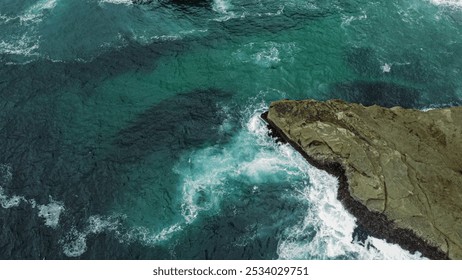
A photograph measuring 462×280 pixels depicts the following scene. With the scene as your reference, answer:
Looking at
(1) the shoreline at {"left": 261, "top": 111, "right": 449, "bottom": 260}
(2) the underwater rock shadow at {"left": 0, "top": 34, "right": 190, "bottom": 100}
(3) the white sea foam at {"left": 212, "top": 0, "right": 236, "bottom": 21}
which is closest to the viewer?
(1) the shoreline at {"left": 261, "top": 111, "right": 449, "bottom": 260}

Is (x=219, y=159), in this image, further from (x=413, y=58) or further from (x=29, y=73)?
(x=413, y=58)

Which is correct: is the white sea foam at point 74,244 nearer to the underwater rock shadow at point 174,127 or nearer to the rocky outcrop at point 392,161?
the underwater rock shadow at point 174,127

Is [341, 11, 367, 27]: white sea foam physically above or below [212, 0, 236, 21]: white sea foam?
below

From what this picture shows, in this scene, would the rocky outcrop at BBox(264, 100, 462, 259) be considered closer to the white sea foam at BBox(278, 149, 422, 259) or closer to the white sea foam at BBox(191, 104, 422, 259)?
the white sea foam at BBox(278, 149, 422, 259)

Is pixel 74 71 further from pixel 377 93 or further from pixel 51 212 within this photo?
pixel 377 93

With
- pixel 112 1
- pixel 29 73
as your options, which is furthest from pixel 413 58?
pixel 29 73

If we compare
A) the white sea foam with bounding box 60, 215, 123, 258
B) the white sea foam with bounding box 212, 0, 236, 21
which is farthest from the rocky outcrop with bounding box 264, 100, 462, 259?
the white sea foam with bounding box 60, 215, 123, 258

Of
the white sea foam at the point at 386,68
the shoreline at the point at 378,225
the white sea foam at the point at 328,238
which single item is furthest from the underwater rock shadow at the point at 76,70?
the white sea foam at the point at 328,238
